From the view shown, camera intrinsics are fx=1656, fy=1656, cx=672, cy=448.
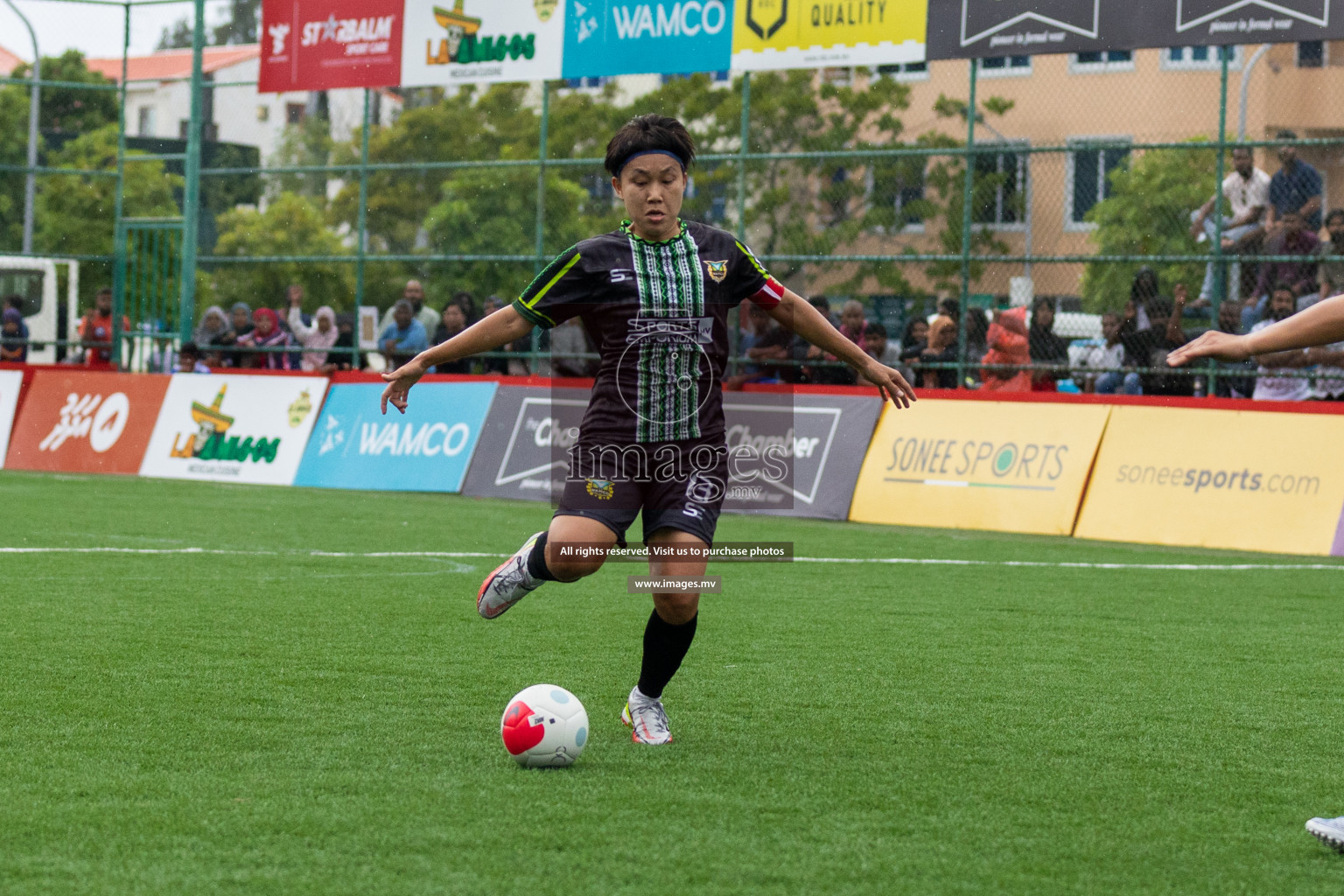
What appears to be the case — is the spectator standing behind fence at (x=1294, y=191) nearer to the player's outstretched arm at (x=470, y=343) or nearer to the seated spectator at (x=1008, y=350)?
the seated spectator at (x=1008, y=350)

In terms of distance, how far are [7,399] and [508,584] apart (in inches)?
619

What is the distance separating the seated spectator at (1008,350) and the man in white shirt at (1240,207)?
1.58 meters

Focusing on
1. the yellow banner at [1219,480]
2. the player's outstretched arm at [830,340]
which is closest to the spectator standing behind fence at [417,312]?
the yellow banner at [1219,480]

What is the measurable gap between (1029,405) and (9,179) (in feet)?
49.6

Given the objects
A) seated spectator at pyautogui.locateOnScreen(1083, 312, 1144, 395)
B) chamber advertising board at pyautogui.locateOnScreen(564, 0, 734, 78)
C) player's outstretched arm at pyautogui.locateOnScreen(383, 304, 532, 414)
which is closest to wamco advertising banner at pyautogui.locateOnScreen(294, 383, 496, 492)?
chamber advertising board at pyautogui.locateOnScreen(564, 0, 734, 78)

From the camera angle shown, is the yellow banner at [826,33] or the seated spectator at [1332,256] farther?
the yellow banner at [826,33]

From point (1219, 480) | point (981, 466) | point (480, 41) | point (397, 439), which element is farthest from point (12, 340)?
point (1219, 480)

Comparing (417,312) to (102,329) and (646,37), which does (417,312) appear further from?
(102,329)

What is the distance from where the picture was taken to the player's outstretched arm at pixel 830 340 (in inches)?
215

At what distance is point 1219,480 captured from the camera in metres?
12.8

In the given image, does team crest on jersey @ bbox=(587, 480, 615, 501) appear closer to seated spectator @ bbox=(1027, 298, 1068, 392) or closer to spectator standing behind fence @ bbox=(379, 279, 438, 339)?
seated spectator @ bbox=(1027, 298, 1068, 392)

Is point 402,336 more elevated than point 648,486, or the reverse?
point 402,336

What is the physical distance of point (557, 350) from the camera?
57.2 feet

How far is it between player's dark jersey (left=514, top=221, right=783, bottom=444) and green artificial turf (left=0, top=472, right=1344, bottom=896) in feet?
3.38
